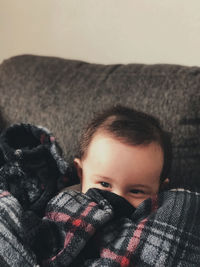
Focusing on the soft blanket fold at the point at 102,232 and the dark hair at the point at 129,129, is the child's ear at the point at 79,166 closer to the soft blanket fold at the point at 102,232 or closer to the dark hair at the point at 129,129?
the dark hair at the point at 129,129

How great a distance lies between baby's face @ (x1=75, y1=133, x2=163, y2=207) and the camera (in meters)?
0.83

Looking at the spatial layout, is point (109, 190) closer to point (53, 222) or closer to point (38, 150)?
point (53, 222)

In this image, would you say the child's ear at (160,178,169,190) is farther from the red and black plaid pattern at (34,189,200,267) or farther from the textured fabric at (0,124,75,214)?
the textured fabric at (0,124,75,214)

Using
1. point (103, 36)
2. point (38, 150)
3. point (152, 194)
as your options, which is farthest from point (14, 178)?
point (103, 36)

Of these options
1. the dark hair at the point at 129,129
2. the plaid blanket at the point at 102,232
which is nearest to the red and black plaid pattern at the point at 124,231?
the plaid blanket at the point at 102,232

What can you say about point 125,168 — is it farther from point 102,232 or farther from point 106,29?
point 106,29

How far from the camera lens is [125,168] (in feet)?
2.73

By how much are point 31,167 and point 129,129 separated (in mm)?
280

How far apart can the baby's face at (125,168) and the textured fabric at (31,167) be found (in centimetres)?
12

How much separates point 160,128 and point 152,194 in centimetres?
17

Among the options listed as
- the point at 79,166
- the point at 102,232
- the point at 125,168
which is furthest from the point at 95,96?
the point at 102,232

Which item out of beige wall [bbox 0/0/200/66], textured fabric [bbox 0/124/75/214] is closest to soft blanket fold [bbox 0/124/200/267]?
textured fabric [bbox 0/124/75/214]

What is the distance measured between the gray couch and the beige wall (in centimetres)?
17

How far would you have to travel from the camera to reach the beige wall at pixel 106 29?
3.96ft
